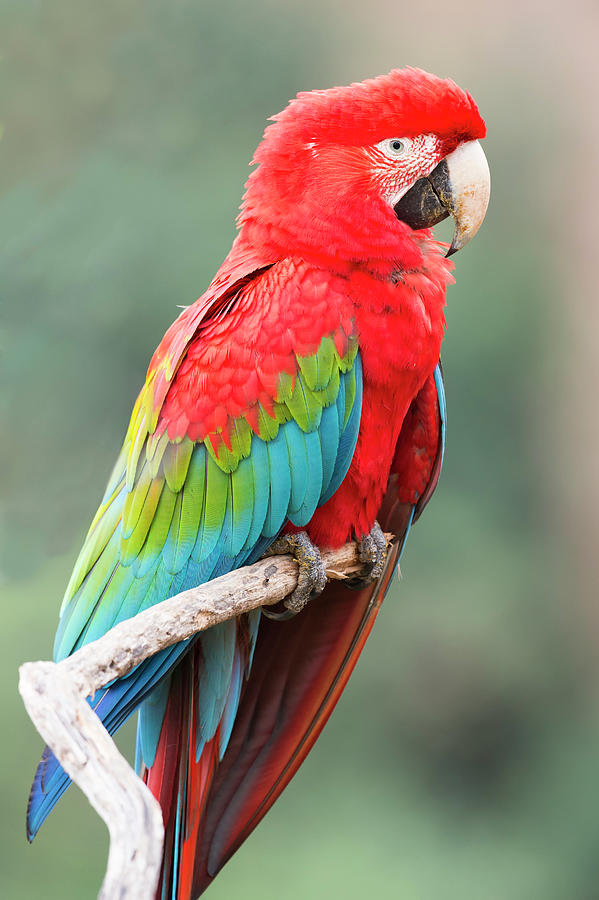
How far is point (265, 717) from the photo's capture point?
4.42ft

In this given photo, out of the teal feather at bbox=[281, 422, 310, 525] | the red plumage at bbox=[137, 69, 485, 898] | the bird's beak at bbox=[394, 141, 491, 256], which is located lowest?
the teal feather at bbox=[281, 422, 310, 525]

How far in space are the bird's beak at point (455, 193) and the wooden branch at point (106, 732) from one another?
65 cm

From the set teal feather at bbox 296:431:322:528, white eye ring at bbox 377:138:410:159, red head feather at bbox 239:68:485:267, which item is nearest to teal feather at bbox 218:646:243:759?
teal feather at bbox 296:431:322:528

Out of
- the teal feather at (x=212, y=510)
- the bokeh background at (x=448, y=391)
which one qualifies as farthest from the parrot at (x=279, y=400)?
the bokeh background at (x=448, y=391)

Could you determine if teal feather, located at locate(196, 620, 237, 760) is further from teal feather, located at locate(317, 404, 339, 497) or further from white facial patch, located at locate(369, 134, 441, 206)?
white facial patch, located at locate(369, 134, 441, 206)

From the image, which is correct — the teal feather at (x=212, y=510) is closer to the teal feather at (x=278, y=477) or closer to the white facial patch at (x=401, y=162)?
the teal feather at (x=278, y=477)

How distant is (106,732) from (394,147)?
33.7 inches

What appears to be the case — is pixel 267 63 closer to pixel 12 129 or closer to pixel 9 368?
pixel 12 129

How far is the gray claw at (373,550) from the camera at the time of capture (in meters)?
1.26

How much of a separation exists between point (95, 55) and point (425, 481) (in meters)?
1.64

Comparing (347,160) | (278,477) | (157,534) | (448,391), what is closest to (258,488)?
(278,477)

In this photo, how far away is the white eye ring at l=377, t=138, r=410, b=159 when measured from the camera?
3.72ft

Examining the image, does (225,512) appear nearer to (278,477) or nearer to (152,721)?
(278,477)

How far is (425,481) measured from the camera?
1.33 m
